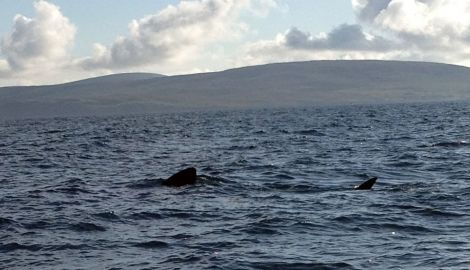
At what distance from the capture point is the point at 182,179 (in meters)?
30.1

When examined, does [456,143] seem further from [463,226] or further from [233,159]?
[463,226]

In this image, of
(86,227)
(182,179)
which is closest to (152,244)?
(86,227)

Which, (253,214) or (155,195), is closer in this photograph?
(253,214)

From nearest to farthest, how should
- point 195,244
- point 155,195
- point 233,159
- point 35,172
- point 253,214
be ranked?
point 195,244 → point 253,214 → point 155,195 → point 35,172 → point 233,159

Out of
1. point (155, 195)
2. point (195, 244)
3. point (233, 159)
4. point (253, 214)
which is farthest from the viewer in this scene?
point (233, 159)

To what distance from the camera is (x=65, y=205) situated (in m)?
25.2

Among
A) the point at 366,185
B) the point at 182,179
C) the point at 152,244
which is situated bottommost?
the point at 152,244

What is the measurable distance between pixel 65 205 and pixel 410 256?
13072 mm

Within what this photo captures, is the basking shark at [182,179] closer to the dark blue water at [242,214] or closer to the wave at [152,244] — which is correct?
the dark blue water at [242,214]

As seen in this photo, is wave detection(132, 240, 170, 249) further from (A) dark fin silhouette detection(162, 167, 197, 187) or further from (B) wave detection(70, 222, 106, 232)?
(A) dark fin silhouette detection(162, 167, 197, 187)

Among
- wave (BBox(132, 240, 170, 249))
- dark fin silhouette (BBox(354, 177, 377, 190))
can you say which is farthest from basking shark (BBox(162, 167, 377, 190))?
wave (BBox(132, 240, 170, 249))

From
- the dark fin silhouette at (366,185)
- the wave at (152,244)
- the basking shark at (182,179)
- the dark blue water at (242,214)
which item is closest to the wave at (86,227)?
the dark blue water at (242,214)

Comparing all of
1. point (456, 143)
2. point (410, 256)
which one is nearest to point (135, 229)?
point (410, 256)

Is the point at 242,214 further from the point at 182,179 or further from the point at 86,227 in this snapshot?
the point at 182,179
